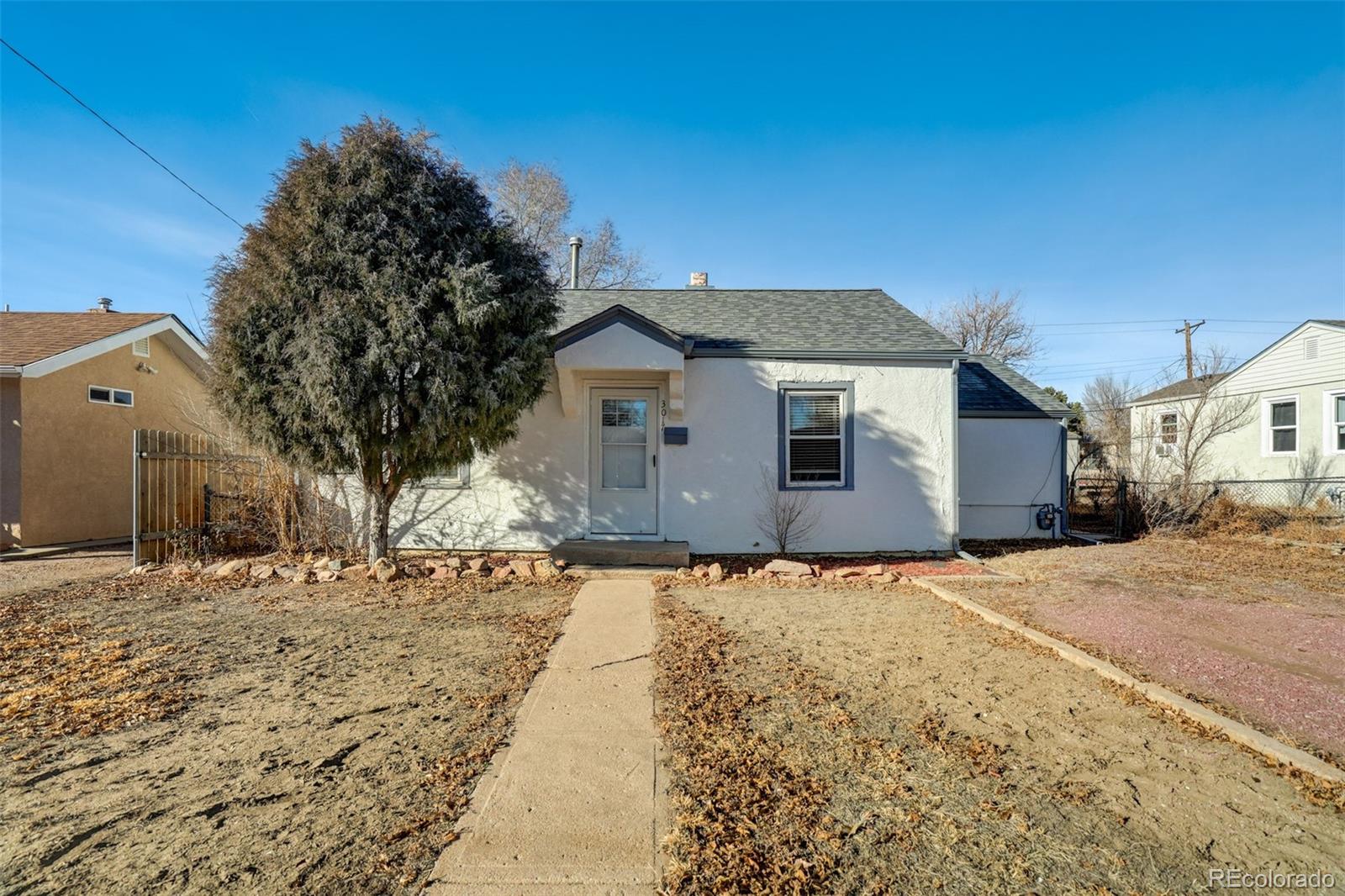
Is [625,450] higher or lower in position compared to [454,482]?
higher

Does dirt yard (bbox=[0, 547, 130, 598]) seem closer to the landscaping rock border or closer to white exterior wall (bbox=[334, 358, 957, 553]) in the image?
white exterior wall (bbox=[334, 358, 957, 553])

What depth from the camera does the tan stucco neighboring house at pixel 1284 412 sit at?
45.0 feet

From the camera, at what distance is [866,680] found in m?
4.13

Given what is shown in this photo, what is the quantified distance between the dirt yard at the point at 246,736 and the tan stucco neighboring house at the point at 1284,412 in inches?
533

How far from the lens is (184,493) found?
8.96 meters

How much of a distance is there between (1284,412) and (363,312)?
2066 cm

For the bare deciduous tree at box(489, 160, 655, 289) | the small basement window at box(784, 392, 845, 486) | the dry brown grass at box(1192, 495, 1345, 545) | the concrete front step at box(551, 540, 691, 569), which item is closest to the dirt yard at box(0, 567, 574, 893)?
the concrete front step at box(551, 540, 691, 569)

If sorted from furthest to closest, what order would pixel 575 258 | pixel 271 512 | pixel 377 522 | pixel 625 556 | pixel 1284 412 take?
pixel 1284 412
pixel 575 258
pixel 271 512
pixel 625 556
pixel 377 522

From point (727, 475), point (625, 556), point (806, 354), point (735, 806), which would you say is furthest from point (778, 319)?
point (735, 806)

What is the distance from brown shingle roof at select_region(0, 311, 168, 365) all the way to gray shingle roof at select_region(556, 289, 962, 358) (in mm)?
8241

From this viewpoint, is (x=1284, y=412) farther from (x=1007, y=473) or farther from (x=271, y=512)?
A: (x=271, y=512)

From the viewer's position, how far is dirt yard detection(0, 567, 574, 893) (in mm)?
2211

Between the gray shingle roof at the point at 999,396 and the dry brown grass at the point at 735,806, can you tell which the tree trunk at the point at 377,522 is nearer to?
the dry brown grass at the point at 735,806

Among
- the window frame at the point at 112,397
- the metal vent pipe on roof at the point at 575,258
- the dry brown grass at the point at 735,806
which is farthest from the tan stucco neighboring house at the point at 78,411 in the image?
the dry brown grass at the point at 735,806
